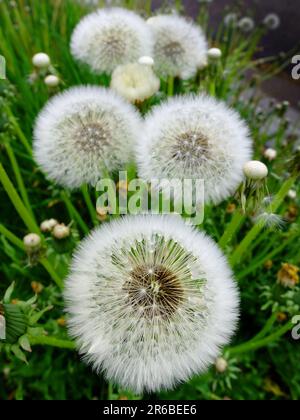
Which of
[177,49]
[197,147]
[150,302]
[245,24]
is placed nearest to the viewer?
[150,302]

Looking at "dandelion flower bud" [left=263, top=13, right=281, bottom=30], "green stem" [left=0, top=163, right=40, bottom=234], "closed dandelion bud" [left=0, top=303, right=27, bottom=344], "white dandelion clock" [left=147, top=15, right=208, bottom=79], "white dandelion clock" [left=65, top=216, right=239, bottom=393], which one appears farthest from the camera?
"dandelion flower bud" [left=263, top=13, right=281, bottom=30]

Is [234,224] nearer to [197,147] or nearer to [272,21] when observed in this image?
[197,147]

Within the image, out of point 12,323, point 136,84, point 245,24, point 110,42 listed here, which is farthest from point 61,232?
point 245,24

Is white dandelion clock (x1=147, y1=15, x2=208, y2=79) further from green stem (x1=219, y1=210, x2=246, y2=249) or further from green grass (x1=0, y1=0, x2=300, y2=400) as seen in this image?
green stem (x1=219, y1=210, x2=246, y2=249)

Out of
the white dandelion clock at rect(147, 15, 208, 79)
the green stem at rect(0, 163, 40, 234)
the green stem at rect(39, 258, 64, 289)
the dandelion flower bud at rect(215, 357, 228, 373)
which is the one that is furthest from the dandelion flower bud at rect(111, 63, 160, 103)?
the dandelion flower bud at rect(215, 357, 228, 373)

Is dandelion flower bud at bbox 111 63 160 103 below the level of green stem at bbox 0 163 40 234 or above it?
above
